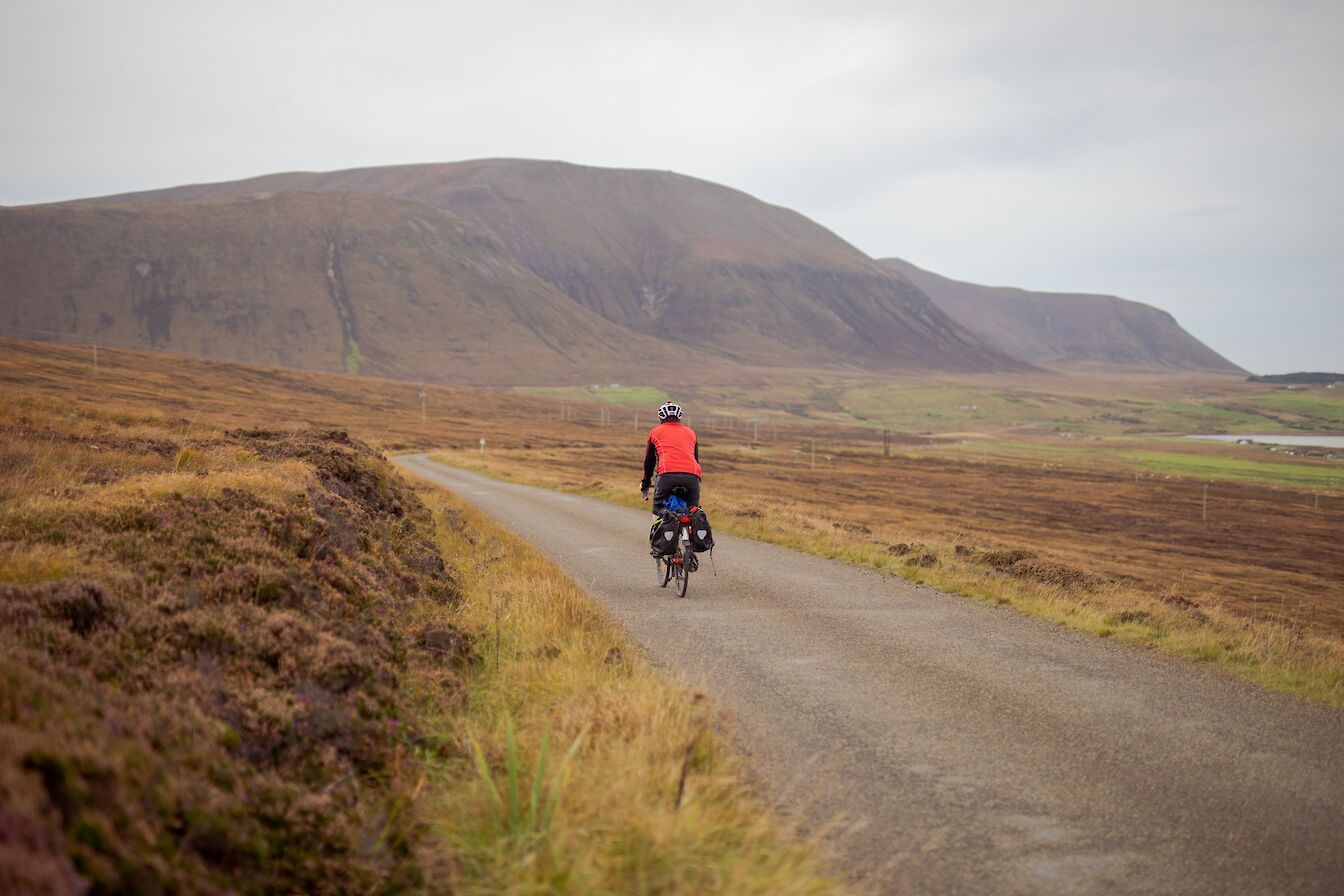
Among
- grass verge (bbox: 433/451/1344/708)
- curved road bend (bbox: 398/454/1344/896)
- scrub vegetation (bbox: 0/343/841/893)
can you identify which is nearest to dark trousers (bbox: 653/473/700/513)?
curved road bend (bbox: 398/454/1344/896)

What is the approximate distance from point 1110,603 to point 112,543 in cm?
1300

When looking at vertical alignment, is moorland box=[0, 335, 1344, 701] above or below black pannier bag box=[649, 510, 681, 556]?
below

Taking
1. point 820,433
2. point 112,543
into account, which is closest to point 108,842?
point 112,543

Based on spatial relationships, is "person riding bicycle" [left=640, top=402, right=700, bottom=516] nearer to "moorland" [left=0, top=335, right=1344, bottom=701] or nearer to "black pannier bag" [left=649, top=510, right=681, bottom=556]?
"black pannier bag" [left=649, top=510, right=681, bottom=556]

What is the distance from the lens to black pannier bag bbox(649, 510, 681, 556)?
14.2 meters

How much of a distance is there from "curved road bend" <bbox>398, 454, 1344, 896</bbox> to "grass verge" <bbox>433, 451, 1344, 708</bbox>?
0.53 meters

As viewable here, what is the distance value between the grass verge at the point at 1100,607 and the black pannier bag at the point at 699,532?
3.69m

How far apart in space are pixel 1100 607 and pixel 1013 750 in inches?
290

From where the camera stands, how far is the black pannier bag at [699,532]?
46.6 ft

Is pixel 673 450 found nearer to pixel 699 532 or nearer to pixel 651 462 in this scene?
pixel 651 462

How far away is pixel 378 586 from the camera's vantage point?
9.31 metres

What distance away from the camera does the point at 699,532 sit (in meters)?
14.4

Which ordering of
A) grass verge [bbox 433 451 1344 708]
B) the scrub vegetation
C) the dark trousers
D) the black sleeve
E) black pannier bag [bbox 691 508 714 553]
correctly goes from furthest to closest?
the black sleeve
the dark trousers
black pannier bag [bbox 691 508 714 553]
grass verge [bbox 433 451 1344 708]
the scrub vegetation

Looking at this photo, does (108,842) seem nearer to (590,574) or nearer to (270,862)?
(270,862)
